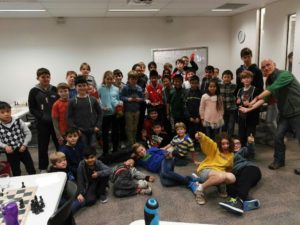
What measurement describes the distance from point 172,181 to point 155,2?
3.19m

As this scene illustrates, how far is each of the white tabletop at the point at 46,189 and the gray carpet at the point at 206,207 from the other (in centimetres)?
79

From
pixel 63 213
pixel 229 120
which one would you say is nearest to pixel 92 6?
pixel 229 120

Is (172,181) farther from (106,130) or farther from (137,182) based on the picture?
(106,130)

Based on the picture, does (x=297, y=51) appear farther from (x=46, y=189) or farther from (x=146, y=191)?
(x=46, y=189)

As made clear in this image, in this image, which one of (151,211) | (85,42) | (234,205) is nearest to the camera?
(151,211)

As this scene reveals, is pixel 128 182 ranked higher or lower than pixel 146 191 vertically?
higher

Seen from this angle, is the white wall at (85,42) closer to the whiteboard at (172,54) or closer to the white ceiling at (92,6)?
the whiteboard at (172,54)

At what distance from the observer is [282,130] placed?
3332mm

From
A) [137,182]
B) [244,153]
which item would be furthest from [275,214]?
[137,182]

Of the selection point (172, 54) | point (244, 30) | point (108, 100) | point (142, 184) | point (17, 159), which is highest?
point (244, 30)

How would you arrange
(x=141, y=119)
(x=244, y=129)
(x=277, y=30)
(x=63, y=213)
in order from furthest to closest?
(x=277, y=30), (x=141, y=119), (x=244, y=129), (x=63, y=213)

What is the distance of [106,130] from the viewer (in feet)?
13.2

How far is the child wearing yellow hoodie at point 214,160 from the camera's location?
9.16 ft

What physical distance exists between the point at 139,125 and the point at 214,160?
188 centimetres
